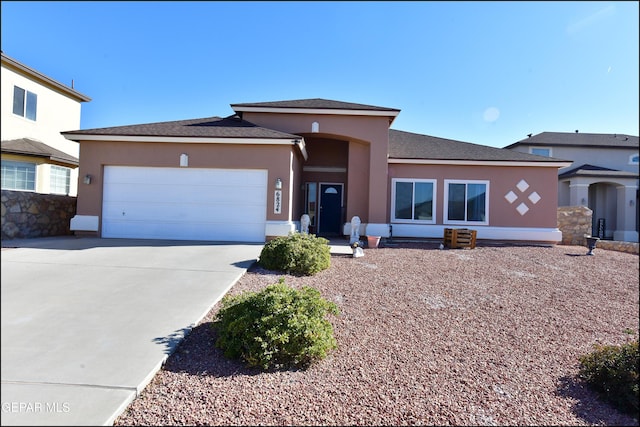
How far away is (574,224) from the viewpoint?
14.0 m

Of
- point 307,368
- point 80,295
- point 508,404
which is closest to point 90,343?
point 80,295

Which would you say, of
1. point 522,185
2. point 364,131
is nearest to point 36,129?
point 364,131

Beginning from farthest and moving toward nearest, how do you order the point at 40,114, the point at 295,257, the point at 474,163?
1. the point at 474,163
2. the point at 295,257
3. the point at 40,114

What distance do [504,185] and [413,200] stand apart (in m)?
3.52

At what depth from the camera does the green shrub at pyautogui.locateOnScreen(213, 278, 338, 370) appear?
3545mm

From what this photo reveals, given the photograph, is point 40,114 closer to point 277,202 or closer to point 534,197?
point 277,202

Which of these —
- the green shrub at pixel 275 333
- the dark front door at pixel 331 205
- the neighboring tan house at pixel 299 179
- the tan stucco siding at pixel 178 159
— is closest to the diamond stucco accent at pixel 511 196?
the neighboring tan house at pixel 299 179

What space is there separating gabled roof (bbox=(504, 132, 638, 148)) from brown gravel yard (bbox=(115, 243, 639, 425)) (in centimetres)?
1682

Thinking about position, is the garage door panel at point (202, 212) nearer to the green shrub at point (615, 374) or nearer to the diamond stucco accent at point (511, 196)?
the green shrub at point (615, 374)

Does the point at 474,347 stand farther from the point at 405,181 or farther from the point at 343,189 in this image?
the point at 343,189

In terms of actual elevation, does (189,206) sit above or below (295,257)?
above

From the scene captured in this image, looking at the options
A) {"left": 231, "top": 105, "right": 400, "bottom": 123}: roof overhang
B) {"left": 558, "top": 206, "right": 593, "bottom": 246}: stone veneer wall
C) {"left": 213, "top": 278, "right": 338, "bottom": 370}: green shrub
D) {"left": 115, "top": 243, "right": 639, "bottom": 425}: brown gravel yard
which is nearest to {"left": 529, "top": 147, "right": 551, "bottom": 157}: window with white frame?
{"left": 558, "top": 206, "right": 593, "bottom": 246}: stone veneer wall

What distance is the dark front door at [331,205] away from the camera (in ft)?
48.9

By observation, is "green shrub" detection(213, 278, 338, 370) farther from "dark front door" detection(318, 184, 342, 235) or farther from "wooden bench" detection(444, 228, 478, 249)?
"dark front door" detection(318, 184, 342, 235)
